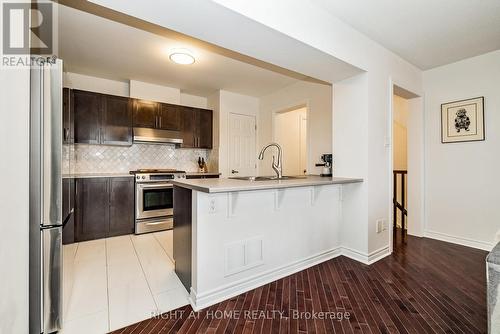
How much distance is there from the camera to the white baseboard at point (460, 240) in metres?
2.90

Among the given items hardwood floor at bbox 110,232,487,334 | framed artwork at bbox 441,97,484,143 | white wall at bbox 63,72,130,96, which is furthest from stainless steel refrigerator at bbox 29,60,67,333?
framed artwork at bbox 441,97,484,143

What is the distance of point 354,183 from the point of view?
273cm

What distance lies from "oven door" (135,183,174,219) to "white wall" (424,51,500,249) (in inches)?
161

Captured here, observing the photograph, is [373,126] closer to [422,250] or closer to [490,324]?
[422,250]

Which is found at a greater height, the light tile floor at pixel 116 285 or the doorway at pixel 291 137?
the doorway at pixel 291 137

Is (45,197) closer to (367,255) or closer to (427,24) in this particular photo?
(367,255)

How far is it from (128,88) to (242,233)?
12.1ft

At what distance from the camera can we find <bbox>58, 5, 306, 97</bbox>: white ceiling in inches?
97.2

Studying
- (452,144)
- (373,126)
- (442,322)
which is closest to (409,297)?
(442,322)

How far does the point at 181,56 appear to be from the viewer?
9.68 feet

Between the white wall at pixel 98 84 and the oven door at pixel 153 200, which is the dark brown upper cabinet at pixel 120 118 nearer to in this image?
the white wall at pixel 98 84

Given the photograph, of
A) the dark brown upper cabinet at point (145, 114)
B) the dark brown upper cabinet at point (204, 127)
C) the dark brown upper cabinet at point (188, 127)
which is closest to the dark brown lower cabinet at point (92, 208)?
the dark brown upper cabinet at point (145, 114)

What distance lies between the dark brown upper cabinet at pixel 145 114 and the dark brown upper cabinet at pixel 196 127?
20.8 inches

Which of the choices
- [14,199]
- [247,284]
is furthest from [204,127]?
[14,199]
